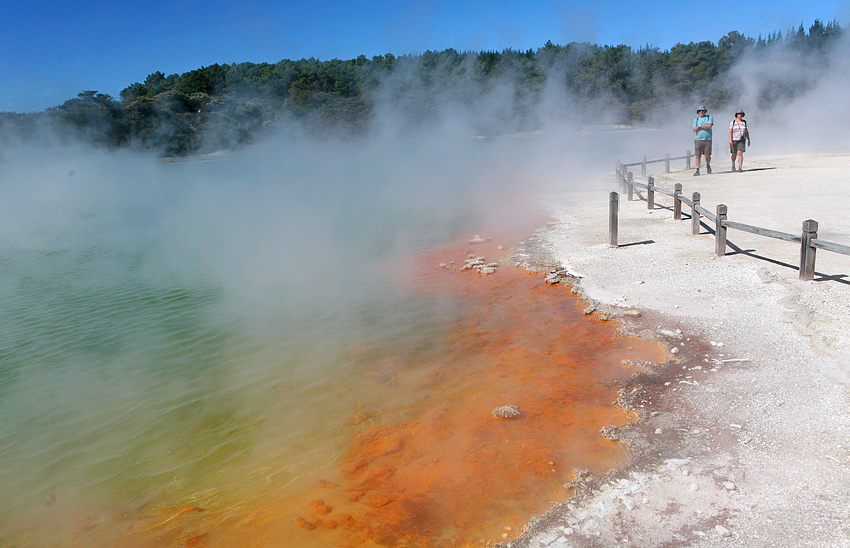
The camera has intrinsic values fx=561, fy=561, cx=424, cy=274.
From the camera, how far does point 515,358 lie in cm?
424

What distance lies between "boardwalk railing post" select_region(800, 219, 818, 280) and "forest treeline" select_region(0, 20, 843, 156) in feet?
63.6

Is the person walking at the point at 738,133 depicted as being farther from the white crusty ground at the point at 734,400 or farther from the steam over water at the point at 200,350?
the white crusty ground at the point at 734,400

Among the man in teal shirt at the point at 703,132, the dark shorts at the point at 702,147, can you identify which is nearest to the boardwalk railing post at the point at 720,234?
the man in teal shirt at the point at 703,132

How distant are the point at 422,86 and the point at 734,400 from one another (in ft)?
75.3

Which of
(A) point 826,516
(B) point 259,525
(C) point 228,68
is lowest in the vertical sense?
(B) point 259,525

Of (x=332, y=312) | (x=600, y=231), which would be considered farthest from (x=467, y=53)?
(x=332, y=312)

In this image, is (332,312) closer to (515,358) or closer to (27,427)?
(515,358)

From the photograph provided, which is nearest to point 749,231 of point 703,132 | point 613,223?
point 613,223

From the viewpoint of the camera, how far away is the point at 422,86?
2427 centimetres

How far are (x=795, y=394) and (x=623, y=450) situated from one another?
107 centimetres

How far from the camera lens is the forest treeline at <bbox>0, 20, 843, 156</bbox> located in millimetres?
22359

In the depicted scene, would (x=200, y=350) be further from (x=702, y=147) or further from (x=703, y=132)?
(x=702, y=147)

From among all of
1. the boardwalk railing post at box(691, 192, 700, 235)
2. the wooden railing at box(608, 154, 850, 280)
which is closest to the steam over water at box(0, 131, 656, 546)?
the wooden railing at box(608, 154, 850, 280)

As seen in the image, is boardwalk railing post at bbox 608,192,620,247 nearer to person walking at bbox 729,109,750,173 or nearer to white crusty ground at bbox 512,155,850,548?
white crusty ground at bbox 512,155,850,548
